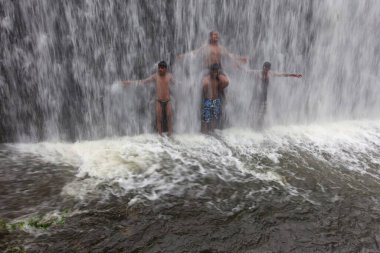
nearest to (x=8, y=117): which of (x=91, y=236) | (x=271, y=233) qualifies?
(x=91, y=236)

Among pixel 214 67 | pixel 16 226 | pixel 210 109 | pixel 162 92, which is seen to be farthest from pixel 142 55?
pixel 16 226

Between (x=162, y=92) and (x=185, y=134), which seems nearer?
(x=162, y=92)

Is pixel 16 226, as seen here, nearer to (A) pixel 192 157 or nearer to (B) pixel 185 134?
(A) pixel 192 157

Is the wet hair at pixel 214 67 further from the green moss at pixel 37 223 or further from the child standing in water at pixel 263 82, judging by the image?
the green moss at pixel 37 223

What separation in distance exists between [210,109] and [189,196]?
3.27 meters

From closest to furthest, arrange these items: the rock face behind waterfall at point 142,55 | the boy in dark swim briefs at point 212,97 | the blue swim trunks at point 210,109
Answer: the rock face behind waterfall at point 142,55
the boy in dark swim briefs at point 212,97
the blue swim trunks at point 210,109

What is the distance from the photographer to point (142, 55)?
776 centimetres

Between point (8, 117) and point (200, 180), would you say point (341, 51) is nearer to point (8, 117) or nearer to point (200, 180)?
point (200, 180)

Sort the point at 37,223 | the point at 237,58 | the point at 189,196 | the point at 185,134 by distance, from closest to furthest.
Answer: the point at 37,223 < the point at 189,196 < the point at 185,134 < the point at 237,58

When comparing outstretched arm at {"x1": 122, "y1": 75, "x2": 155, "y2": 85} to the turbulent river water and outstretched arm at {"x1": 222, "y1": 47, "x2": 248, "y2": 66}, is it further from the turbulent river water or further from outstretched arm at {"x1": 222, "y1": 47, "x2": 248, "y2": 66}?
outstretched arm at {"x1": 222, "y1": 47, "x2": 248, "y2": 66}

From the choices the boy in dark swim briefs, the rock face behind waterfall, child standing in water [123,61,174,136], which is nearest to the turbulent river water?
child standing in water [123,61,174,136]

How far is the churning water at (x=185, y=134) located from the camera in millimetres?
4234

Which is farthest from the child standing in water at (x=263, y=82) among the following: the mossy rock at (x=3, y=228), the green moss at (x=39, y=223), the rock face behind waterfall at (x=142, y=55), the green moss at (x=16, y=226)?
the mossy rock at (x=3, y=228)

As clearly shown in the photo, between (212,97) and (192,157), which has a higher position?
(212,97)
